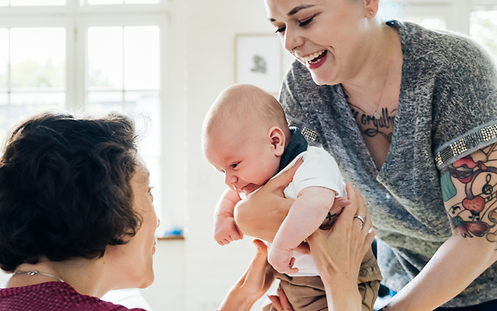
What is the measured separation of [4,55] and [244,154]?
4.17 m

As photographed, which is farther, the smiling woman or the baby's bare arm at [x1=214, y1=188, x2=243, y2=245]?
the baby's bare arm at [x1=214, y1=188, x2=243, y2=245]

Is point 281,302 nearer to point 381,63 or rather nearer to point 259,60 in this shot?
point 381,63

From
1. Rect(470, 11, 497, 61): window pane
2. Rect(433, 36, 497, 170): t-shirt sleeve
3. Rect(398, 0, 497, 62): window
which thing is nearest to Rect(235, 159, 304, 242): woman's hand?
Rect(433, 36, 497, 170): t-shirt sleeve

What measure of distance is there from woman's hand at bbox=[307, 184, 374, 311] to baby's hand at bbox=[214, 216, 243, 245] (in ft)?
0.94

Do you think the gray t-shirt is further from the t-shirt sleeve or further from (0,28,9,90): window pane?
(0,28,9,90): window pane

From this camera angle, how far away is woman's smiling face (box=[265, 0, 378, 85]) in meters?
1.15

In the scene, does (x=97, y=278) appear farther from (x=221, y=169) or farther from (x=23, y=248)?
(x=221, y=169)

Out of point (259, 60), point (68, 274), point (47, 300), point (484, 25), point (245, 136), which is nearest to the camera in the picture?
point (47, 300)

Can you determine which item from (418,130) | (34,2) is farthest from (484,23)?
(34,2)

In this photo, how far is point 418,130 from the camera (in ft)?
3.99

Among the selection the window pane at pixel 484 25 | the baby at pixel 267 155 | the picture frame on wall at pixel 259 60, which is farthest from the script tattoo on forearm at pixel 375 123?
the window pane at pixel 484 25

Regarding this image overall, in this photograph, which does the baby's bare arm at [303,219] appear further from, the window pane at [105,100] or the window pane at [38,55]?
the window pane at [38,55]

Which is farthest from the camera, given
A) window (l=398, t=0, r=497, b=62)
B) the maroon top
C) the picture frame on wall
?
window (l=398, t=0, r=497, b=62)

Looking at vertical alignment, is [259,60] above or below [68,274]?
above
